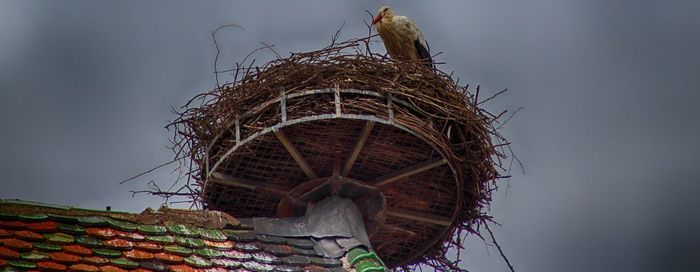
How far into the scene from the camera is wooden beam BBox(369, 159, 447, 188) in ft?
30.0

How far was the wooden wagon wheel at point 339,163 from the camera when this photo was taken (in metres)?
8.83

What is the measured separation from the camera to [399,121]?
8.85 metres

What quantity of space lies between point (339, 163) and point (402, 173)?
479 mm

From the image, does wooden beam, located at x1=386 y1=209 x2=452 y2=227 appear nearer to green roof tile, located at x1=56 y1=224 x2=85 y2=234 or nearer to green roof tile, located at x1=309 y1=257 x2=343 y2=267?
green roof tile, located at x1=309 y1=257 x2=343 y2=267

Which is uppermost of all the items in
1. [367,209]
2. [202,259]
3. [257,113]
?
[257,113]

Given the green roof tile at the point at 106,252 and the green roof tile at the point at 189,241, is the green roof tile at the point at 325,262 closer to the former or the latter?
the green roof tile at the point at 189,241

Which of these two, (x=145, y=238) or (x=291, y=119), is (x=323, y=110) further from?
(x=145, y=238)

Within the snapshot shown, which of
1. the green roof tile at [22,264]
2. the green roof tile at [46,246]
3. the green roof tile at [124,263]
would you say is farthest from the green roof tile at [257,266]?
the green roof tile at [22,264]

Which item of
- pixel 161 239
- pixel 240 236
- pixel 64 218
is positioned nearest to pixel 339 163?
pixel 240 236

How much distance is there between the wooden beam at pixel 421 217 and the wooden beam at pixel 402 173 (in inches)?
10.3

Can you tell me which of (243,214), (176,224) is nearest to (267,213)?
(243,214)

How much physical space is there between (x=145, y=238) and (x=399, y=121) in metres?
2.51

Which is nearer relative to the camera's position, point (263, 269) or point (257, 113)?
point (263, 269)

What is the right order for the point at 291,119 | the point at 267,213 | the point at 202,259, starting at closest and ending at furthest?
1. the point at 202,259
2. the point at 291,119
3. the point at 267,213
